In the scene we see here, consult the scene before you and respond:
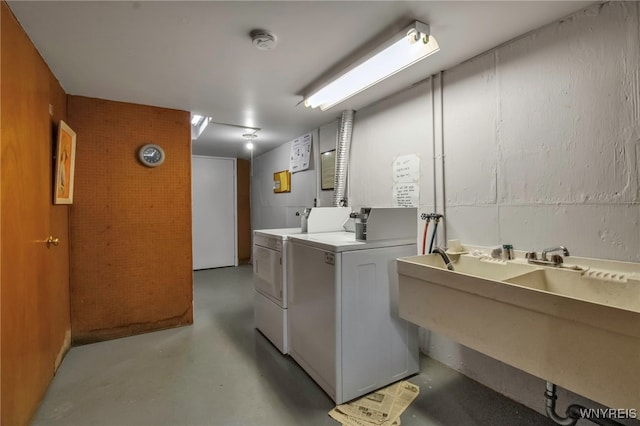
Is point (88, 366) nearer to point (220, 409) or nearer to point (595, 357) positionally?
point (220, 409)

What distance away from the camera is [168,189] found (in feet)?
10.1

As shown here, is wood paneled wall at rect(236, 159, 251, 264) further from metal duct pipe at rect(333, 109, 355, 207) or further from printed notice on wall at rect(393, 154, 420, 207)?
printed notice on wall at rect(393, 154, 420, 207)

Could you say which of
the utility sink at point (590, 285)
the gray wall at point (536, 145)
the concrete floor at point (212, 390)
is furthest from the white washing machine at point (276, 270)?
the utility sink at point (590, 285)

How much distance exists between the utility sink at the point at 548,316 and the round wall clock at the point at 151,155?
250cm

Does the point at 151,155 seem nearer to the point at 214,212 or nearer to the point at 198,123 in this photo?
the point at 198,123

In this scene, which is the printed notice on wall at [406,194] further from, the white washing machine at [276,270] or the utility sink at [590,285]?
the utility sink at [590,285]

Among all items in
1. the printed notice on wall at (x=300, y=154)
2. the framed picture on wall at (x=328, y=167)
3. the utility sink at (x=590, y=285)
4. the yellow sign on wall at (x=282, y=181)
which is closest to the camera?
the utility sink at (x=590, y=285)

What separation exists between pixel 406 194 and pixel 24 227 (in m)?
2.49

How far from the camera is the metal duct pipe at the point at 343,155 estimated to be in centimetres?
305

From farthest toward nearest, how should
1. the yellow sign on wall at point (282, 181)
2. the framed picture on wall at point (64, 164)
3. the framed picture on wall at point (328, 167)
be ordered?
the yellow sign on wall at point (282, 181) < the framed picture on wall at point (328, 167) < the framed picture on wall at point (64, 164)

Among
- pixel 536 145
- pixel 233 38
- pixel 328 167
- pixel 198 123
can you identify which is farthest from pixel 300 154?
pixel 536 145

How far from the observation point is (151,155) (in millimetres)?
2945

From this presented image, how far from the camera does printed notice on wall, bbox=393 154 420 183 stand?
245 cm

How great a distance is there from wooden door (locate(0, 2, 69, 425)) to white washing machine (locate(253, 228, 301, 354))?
1.48m
